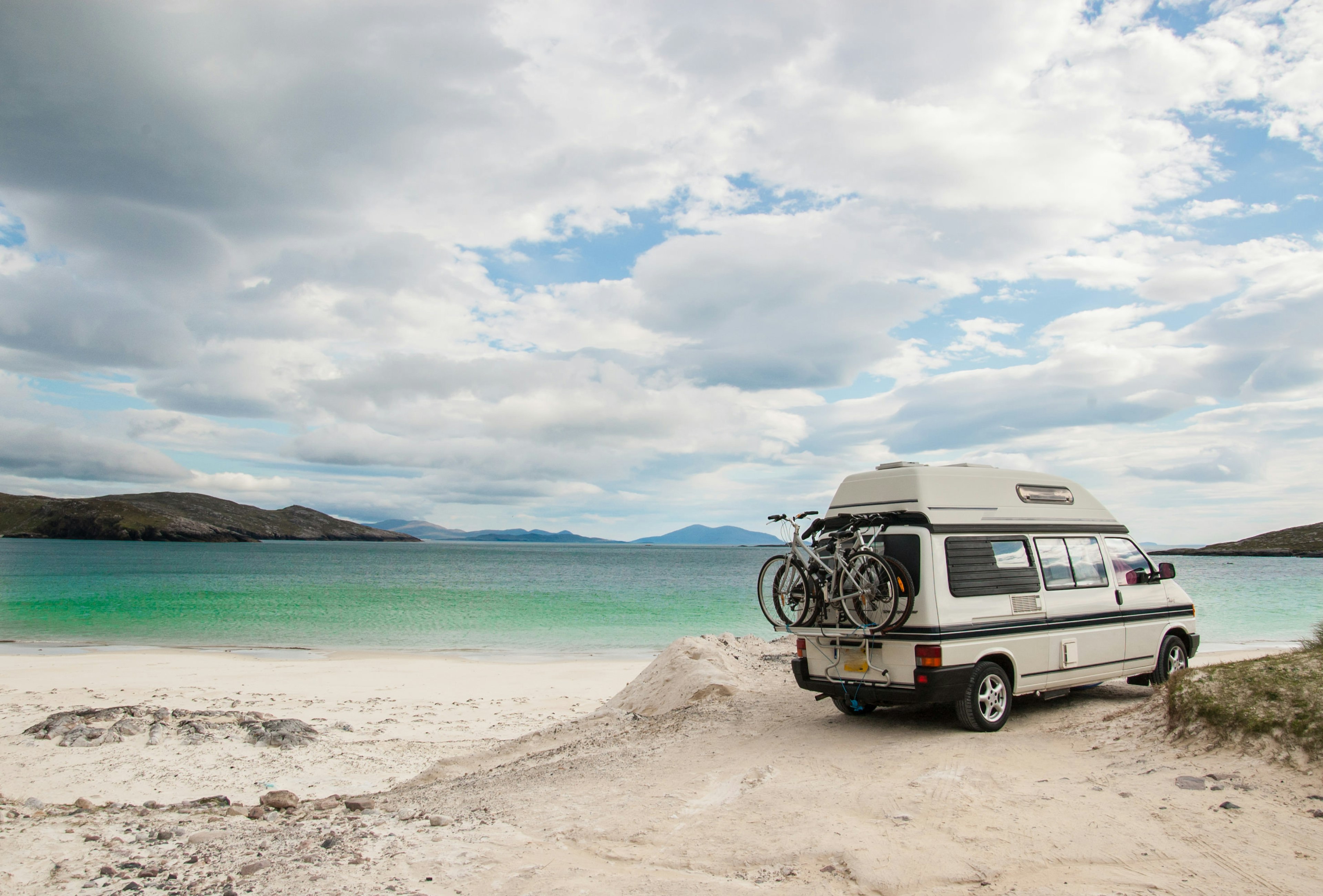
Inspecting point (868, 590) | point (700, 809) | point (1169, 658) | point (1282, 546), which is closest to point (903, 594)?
point (868, 590)

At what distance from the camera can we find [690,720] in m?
9.58

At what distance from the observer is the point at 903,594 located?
7551mm

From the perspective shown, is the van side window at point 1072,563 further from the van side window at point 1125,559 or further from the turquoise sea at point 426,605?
the turquoise sea at point 426,605

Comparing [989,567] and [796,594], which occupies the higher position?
[989,567]

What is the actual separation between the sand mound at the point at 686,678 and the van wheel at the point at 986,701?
391 centimetres

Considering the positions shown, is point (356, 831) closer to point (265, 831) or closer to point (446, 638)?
point (265, 831)

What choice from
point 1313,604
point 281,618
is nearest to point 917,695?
point 281,618

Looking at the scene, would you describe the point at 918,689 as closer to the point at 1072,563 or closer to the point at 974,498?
the point at 974,498

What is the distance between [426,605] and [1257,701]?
38043 mm

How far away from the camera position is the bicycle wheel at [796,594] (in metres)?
8.05

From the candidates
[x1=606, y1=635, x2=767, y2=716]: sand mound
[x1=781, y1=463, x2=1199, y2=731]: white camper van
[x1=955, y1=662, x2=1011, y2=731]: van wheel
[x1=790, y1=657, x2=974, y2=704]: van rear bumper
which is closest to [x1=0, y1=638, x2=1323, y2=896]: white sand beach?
[x1=606, y1=635, x2=767, y2=716]: sand mound

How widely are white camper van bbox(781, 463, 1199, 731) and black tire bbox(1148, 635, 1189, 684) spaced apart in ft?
0.11

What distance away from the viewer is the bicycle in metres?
7.55

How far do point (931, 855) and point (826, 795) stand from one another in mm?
1347
